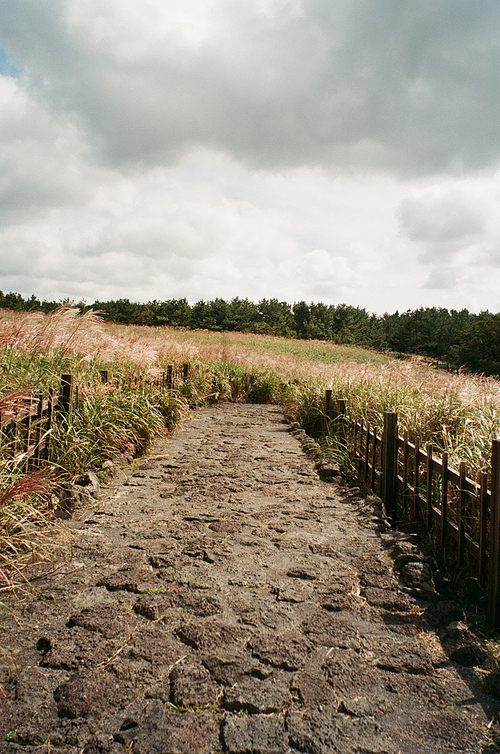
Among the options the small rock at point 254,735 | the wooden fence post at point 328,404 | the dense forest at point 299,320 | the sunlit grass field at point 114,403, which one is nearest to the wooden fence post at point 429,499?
the sunlit grass field at point 114,403

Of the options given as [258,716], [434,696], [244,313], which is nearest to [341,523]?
[434,696]

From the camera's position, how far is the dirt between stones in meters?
1.95

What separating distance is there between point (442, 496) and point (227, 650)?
2.11 meters

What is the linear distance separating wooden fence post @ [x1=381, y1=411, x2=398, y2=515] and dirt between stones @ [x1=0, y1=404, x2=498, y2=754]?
430mm

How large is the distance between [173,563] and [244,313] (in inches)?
2265

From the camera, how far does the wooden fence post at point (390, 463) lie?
4.76 meters

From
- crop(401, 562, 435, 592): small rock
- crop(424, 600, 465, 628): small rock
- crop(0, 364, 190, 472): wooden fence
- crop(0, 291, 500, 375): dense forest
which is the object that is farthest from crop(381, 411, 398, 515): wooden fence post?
crop(0, 291, 500, 375): dense forest

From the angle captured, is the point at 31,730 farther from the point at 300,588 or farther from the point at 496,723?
the point at 496,723

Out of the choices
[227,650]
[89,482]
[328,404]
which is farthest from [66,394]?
[328,404]

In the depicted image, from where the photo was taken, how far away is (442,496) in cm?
367

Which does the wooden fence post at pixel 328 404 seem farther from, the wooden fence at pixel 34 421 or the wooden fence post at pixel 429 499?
the wooden fence at pixel 34 421

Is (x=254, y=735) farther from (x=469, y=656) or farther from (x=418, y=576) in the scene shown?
(x=418, y=576)

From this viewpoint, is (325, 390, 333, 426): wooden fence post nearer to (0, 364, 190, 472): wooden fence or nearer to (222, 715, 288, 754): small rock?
(0, 364, 190, 472): wooden fence

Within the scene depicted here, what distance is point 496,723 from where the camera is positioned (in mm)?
2098
